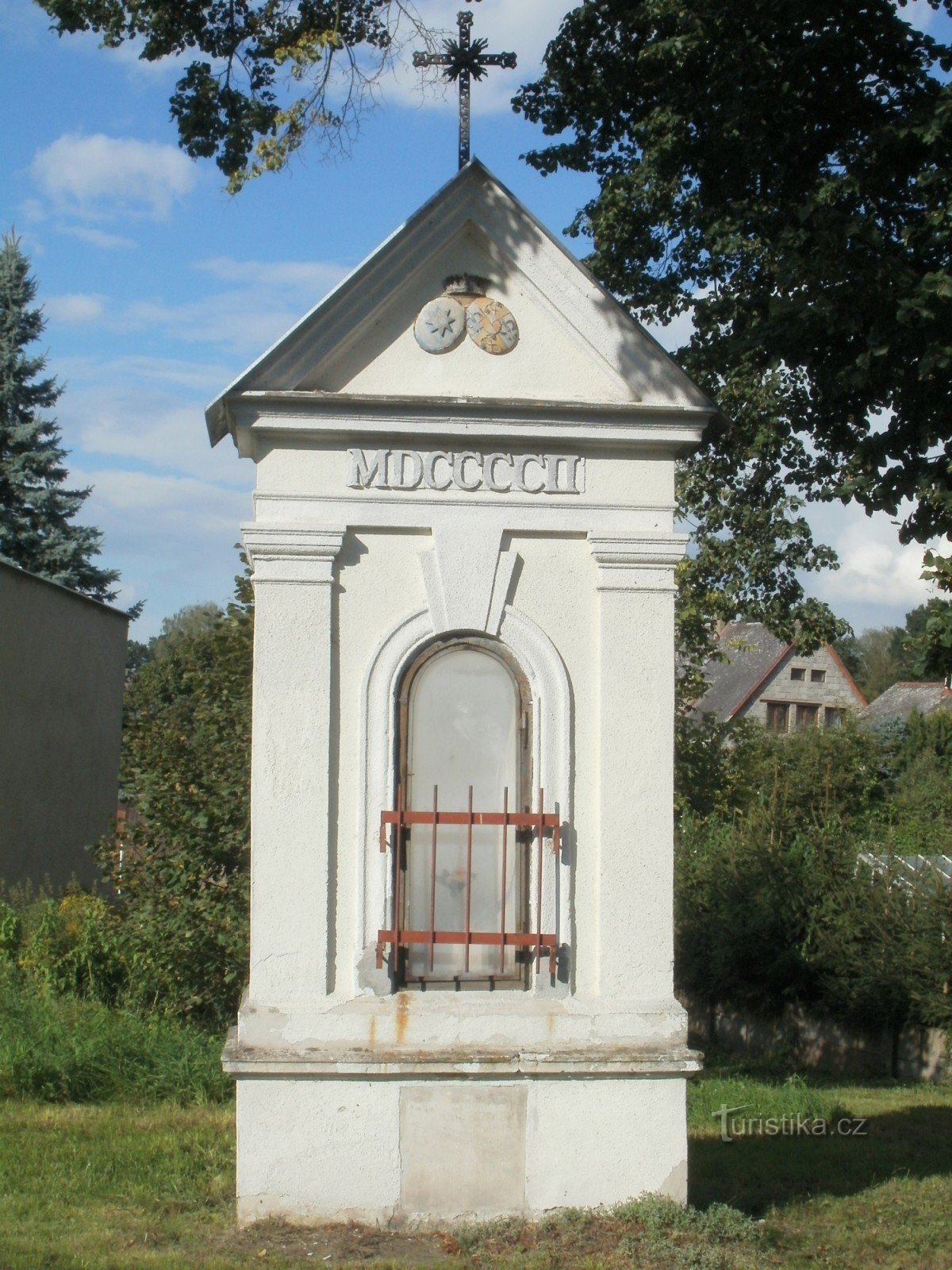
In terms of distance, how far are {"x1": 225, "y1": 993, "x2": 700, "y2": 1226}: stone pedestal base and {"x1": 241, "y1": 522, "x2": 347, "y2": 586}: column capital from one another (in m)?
1.89

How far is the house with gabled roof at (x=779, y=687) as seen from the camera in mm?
48406

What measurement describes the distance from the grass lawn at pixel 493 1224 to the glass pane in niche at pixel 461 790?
1218 mm

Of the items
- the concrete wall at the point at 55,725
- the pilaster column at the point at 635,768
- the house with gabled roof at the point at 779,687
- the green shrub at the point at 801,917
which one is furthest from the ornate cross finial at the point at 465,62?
the house with gabled roof at the point at 779,687

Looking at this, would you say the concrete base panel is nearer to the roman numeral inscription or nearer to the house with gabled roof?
the roman numeral inscription

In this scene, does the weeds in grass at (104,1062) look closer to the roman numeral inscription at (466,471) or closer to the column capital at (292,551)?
the column capital at (292,551)

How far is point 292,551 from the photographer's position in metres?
6.50

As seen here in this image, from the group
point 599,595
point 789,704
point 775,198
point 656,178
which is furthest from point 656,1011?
point 789,704

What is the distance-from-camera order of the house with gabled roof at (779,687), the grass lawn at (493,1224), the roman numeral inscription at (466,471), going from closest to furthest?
the grass lawn at (493,1224) < the roman numeral inscription at (466,471) < the house with gabled roof at (779,687)

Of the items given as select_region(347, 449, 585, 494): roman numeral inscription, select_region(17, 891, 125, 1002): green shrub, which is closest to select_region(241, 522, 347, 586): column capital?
select_region(347, 449, 585, 494): roman numeral inscription

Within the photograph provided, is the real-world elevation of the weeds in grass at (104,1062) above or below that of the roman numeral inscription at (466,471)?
below

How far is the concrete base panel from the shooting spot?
623 cm

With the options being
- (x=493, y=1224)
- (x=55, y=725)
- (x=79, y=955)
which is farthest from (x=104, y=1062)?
(x=55, y=725)

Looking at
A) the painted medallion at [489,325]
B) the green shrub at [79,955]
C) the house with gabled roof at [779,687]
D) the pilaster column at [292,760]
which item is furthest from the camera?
the house with gabled roof at [779,687]

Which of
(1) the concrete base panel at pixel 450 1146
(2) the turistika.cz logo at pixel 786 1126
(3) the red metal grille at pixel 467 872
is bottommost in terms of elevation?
(2) the turistika.cz logo at pixel 786 1126
